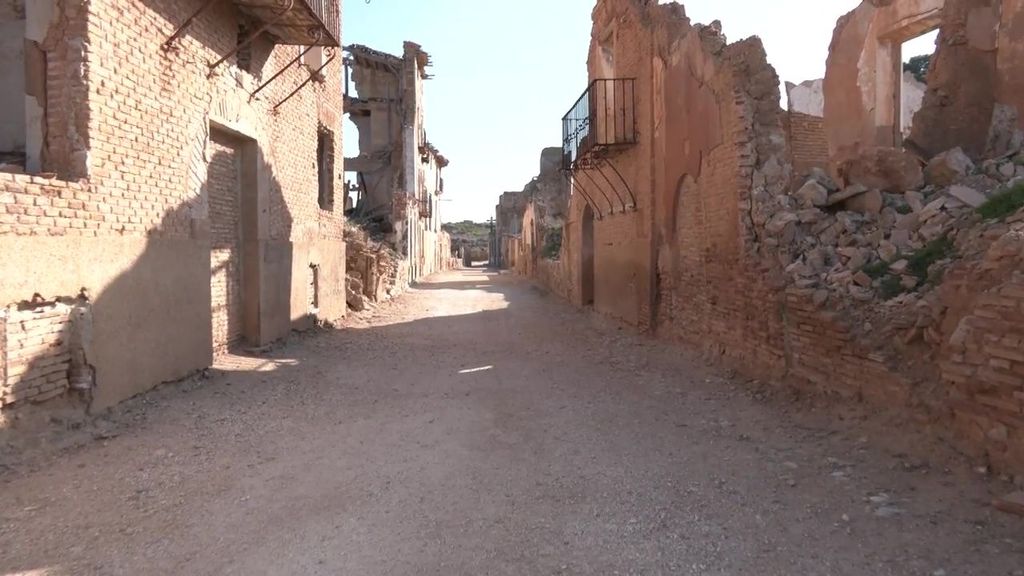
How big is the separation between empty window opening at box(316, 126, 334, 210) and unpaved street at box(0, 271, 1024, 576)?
7664 millimetres

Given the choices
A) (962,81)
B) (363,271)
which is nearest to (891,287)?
(962,81)

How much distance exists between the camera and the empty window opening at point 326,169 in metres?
14.8

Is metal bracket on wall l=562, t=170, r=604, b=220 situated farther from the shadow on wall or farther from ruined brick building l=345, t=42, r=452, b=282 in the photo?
ruined brick building l=345, t=42, r=452, b=282

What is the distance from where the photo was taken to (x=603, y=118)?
1324 centimetres

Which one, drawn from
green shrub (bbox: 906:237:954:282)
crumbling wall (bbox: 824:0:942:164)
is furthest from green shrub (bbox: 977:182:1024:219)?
crumbling wall (bbox: 824:0:942:164)

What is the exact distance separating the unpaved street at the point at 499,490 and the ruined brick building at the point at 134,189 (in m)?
0.80

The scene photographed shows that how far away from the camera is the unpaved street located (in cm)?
344

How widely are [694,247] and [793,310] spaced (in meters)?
3.11

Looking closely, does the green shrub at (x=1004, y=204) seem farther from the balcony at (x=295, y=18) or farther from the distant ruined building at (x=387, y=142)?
the distant ruined building at (x=387, y=142)

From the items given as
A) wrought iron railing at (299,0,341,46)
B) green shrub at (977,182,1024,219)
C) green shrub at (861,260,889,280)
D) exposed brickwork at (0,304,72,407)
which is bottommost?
exposed brickwork at (0,304,72,407)

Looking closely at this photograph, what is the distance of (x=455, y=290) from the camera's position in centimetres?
2542

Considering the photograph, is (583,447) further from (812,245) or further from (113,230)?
(113,230)

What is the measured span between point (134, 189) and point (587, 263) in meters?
12.0

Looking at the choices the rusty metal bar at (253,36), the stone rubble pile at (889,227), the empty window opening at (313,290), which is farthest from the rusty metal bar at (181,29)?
the stone rubble pile at (889,227)
